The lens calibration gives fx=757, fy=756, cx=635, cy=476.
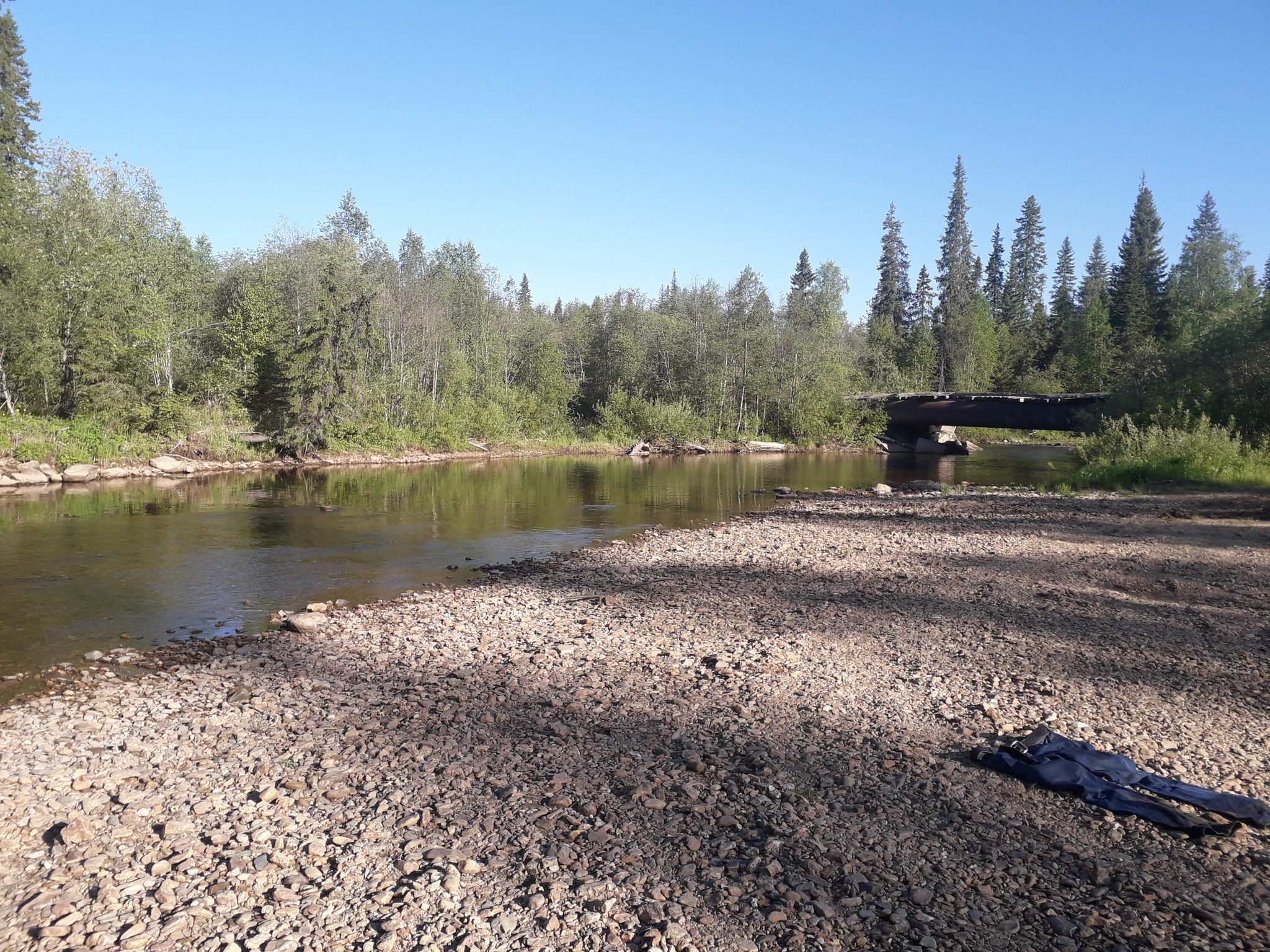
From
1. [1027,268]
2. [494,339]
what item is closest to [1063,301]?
[1027,268]

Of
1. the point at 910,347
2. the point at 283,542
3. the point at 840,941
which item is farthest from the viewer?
the point at 910,347

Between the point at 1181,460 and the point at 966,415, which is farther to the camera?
the point at 966,415

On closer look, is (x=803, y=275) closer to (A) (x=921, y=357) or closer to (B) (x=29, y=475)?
(A) (x=921, y=357)

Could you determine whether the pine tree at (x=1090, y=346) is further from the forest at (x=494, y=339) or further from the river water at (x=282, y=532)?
the river water at (x=282, y=532)

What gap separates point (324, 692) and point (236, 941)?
16.2 feet

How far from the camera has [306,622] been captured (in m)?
12.7

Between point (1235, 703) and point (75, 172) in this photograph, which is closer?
point (1235, 703)

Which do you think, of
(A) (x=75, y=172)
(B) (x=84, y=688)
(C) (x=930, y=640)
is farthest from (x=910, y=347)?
(B) (x=84, y=688)

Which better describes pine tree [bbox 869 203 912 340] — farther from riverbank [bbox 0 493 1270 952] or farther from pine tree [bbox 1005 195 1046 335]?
riverbank [bbox 0 493 1270 952]

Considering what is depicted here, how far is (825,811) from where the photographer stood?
20.9 feet

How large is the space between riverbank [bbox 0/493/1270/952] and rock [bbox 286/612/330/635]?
0.94 feet

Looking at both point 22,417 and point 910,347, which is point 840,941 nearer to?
point 22,417

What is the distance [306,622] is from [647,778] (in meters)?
8.02

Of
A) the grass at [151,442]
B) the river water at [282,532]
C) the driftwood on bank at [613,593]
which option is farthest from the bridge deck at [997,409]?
the driftwood on bank at [613,593]
